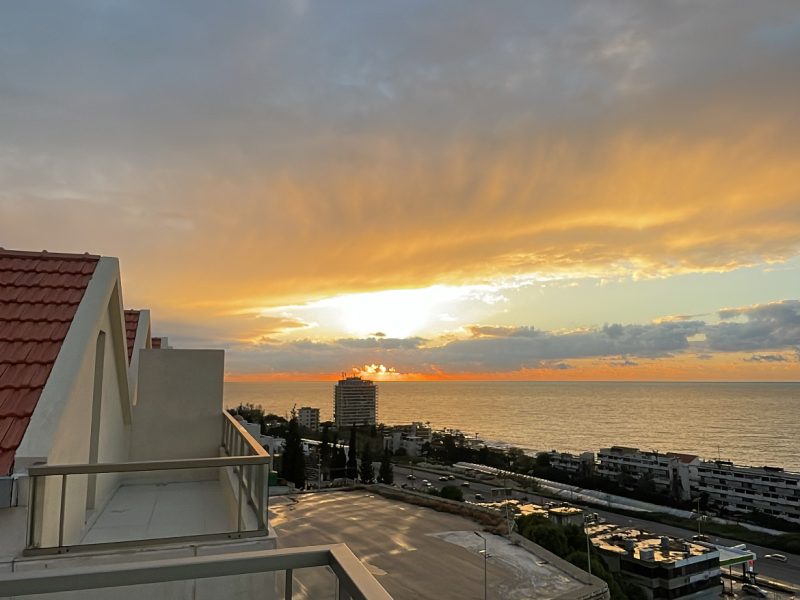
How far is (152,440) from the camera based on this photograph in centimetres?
795

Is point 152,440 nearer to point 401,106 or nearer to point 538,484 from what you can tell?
point 401,106

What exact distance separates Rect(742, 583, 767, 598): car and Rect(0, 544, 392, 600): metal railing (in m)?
32.2

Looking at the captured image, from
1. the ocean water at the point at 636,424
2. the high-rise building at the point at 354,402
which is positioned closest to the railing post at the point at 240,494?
the ocean water at the point at 636,424

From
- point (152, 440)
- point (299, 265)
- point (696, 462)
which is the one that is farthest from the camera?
point (696, 462)

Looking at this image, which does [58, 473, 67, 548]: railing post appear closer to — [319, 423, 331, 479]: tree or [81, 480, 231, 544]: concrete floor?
[81, 480, 231, 544]: concrete floor

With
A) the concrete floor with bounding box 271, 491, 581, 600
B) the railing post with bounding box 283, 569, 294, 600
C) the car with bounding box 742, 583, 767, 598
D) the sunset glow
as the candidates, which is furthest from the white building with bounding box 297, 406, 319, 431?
the railing post with bounding box 283, 569, 294, 600

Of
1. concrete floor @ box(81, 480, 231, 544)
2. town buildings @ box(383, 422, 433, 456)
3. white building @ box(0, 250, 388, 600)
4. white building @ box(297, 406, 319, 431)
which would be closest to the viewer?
white building @ box(0, 250, 388, 600)

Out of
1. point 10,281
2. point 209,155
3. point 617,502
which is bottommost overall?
point 617,502

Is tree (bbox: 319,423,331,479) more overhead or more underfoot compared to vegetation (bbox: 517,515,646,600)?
more underfoot

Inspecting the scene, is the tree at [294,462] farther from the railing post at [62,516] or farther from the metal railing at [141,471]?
the railing post at [62,516]

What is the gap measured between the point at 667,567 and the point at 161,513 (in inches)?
1002

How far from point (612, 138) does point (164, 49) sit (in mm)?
9837

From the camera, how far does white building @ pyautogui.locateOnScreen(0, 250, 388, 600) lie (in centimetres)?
139

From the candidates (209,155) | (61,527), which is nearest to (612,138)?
(209,155)
